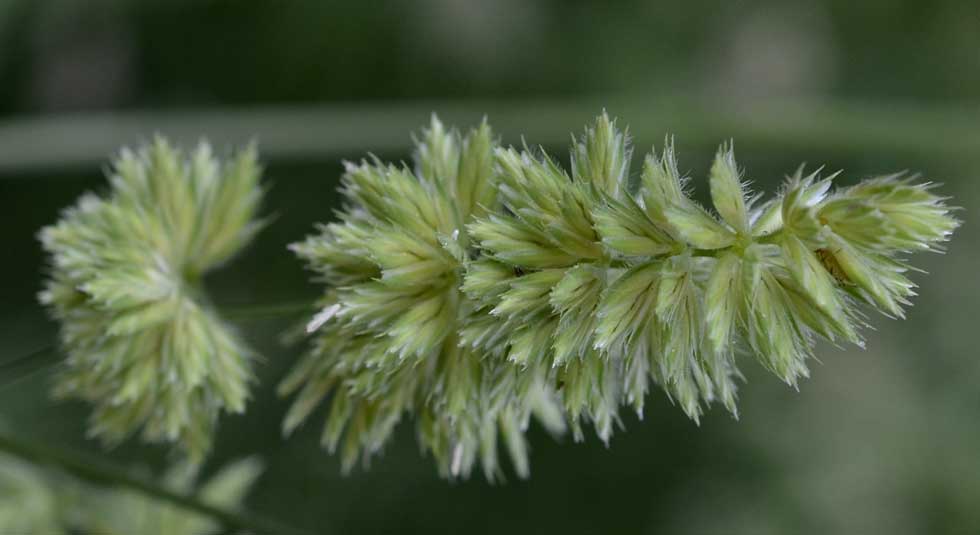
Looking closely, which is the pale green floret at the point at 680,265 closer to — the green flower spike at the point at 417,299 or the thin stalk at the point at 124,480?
the green flower spike at the point at 417,299

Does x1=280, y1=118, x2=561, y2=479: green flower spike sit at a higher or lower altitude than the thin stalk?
higher

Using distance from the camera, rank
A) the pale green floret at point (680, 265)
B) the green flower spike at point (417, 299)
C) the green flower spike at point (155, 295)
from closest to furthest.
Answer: the pale green floret at point (680, 265)
the green flower spike at point (417, 299)
the green flower spike at point (155, 295)

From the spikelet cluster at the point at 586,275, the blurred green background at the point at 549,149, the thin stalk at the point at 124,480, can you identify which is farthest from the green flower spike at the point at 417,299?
the blurred green background at the point at 549,149

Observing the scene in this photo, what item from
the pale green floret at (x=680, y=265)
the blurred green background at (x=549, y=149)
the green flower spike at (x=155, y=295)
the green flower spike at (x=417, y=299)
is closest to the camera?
the pale green floret at (x=680, y=265)

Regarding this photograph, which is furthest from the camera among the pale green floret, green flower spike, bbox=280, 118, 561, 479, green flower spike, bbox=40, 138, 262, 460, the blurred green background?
the blurred green background

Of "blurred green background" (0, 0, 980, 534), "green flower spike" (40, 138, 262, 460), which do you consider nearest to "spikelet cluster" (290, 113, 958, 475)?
"green flower spike" (40, 138, 262, 460)

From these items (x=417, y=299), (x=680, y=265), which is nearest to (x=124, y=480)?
(x=417, y=299)

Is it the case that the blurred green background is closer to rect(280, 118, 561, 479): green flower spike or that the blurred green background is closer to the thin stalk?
the thin stalk

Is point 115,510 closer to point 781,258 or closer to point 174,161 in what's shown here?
point 174,161

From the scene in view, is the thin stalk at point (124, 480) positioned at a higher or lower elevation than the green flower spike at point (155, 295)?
lower

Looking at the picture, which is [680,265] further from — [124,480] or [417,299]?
[124,480]
